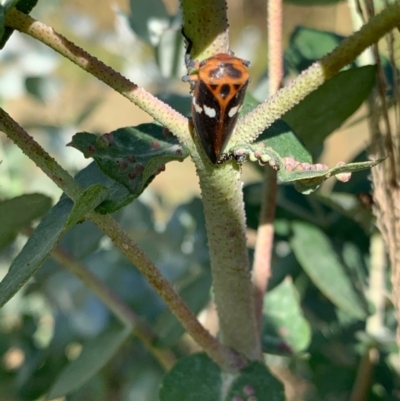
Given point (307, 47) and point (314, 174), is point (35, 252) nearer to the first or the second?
point (314, 174)

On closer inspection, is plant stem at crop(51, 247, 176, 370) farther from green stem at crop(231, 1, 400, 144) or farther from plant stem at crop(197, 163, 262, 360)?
green stem at crop(231, 1, 400, 144)

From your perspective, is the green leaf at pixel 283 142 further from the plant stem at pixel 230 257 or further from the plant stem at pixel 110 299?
the plant stem at pixel 110 299

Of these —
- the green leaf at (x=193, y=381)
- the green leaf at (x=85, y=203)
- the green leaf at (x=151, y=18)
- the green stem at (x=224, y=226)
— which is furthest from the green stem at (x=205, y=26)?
the green leaf at (x=151, y=18)

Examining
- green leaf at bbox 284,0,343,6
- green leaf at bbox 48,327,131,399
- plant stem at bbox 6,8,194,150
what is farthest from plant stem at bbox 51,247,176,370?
green leaf at bbox 284,0,343,6

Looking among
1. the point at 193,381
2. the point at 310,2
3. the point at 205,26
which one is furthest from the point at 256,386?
the point at 310,2

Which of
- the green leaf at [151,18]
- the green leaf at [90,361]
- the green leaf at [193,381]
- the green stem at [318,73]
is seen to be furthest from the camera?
the green leaf at [151,18]
